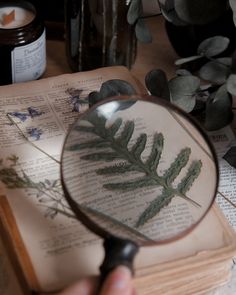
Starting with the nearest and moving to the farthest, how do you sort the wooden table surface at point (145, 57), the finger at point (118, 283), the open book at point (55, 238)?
the finger at point (118, 283)
the open book at point (55, 238)
the wooden table surface at point (145, 57)

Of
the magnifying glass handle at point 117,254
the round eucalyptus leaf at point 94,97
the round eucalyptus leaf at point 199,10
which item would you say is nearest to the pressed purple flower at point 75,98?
the round eucalyptus leaf at point 94,97

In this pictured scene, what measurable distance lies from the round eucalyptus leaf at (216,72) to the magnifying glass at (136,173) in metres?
0.11

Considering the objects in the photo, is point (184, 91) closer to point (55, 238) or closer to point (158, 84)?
point (158, 84)

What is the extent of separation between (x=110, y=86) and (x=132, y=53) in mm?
155

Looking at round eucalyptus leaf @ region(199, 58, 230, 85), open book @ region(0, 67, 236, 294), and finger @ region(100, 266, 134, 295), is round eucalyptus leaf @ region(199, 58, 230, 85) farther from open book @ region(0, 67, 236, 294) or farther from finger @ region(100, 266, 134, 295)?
finger @ region(100, 266, 134, 295)

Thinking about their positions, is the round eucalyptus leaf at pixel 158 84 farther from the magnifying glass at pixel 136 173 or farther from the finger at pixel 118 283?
the finger at pixel 118 283

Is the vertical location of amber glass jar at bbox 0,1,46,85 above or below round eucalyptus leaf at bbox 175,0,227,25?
below

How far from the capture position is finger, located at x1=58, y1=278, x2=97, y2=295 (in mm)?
483

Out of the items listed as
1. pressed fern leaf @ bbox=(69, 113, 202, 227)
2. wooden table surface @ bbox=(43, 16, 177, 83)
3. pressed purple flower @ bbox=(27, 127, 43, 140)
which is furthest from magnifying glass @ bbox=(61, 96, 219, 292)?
wooden table surface @ bbox=(43, 16, 177, 83)

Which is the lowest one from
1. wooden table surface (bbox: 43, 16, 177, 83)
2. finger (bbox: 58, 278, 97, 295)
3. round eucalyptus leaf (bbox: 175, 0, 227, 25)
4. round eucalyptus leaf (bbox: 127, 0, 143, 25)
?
wooden table surface (bbox: 43, 16, 177, 83)

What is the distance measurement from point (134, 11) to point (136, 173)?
0.21 metres

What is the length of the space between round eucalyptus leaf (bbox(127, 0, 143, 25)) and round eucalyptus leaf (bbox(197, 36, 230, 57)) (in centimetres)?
8

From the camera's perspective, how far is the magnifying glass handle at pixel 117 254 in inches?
18.9

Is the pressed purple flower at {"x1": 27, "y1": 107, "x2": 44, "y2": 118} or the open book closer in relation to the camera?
the open book
